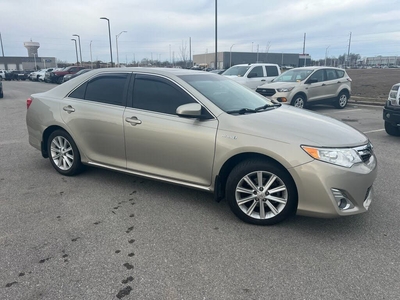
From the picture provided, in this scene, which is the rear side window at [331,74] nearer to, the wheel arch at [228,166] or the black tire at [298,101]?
the black tire at [298,101]

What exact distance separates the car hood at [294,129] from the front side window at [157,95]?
65 centimetres

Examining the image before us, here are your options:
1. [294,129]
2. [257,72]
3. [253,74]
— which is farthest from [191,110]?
[257,72]

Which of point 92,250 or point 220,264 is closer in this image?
point 220,264

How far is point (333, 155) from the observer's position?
320 centimetres

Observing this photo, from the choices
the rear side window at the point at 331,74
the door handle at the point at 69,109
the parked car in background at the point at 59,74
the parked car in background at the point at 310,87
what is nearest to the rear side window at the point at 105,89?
the door handle at the point at 69,109

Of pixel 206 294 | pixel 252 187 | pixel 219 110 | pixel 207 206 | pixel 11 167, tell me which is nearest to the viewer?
pixel 206 294

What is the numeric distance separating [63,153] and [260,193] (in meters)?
3.18

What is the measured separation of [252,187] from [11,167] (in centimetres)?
425

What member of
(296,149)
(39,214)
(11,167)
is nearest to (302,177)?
(296,149)

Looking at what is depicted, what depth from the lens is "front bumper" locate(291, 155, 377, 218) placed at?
10.3 ft

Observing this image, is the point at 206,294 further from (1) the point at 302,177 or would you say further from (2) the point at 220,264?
(1) the point at 302,177

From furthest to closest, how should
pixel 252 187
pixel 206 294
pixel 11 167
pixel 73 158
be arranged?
pixel 11 167, pixel 73 158, pixel 252 187, pixel 206 294

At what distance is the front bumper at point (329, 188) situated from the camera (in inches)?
124

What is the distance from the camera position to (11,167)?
548 centimetres
